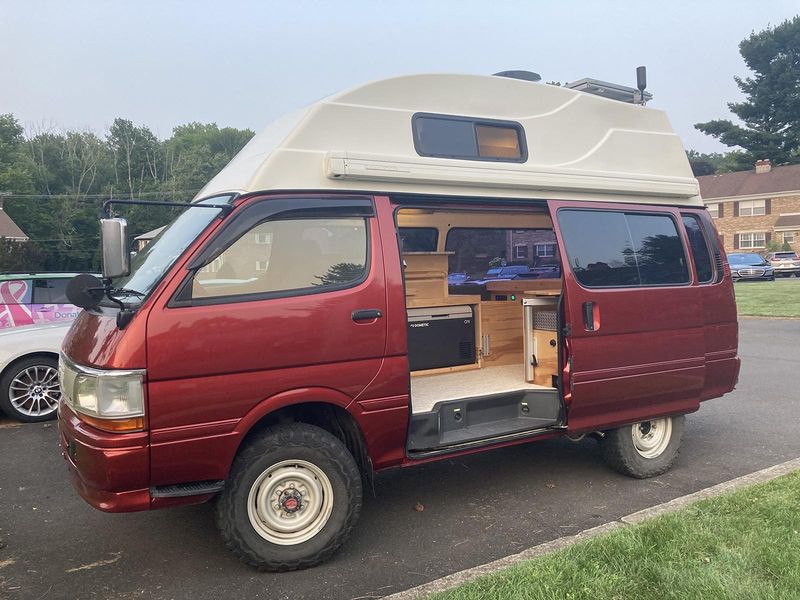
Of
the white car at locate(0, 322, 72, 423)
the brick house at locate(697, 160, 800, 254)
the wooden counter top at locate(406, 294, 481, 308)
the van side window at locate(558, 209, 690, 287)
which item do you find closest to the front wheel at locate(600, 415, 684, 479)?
the van side window at locate(558, 209, 690, 287)

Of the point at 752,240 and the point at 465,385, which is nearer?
the point at 465,385

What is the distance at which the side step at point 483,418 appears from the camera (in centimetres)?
427

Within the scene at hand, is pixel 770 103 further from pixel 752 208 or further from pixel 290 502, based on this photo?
pixel 290 502

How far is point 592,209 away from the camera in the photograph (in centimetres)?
500

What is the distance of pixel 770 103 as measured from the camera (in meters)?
51.8

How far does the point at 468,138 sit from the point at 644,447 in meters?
2.95

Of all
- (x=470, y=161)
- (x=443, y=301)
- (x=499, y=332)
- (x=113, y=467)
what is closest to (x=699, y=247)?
(x=499, y=332)

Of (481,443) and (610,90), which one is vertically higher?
(610,90)

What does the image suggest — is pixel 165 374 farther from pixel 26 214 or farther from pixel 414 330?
pixel 26 214

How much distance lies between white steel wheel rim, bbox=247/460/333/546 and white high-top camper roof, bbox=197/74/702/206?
5.49ft

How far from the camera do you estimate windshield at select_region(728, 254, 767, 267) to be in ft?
111

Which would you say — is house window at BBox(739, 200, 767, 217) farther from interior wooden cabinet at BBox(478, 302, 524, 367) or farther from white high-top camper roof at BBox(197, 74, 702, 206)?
interior wooden cabinet at BBox(478, 302, 524, 367)

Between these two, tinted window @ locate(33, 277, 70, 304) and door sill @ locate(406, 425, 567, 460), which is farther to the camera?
tinted window @ locate(33, 277, 70, 304)

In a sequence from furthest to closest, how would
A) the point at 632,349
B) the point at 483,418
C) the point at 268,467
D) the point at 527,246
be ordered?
the point at 527,246, the point at 632,349, the point at 483,418, the point at 268,467
